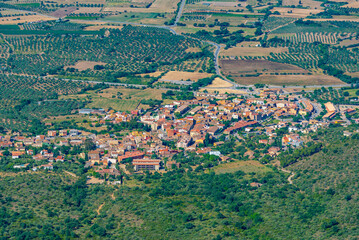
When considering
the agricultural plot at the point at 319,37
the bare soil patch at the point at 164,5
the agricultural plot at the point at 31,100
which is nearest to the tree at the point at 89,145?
the agricultural plot at the point at 31,100

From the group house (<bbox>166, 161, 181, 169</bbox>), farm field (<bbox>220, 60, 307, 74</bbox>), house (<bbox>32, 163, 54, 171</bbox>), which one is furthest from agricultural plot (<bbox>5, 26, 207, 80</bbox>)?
house (<bbox>32, 163, 54, 171</bbox>)

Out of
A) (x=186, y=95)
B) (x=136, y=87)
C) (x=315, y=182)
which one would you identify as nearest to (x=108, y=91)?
(x=136, y=87)

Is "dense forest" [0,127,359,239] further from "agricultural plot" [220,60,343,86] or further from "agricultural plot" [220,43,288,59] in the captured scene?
"agricultural plot" [220,43,288,59]

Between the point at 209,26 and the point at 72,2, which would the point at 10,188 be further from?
the point at 72,2

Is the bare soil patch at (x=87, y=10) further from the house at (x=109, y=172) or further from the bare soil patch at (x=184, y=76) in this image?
the house at (x=109, y=172)

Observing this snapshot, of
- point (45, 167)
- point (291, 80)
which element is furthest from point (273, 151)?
point (291, 80)
